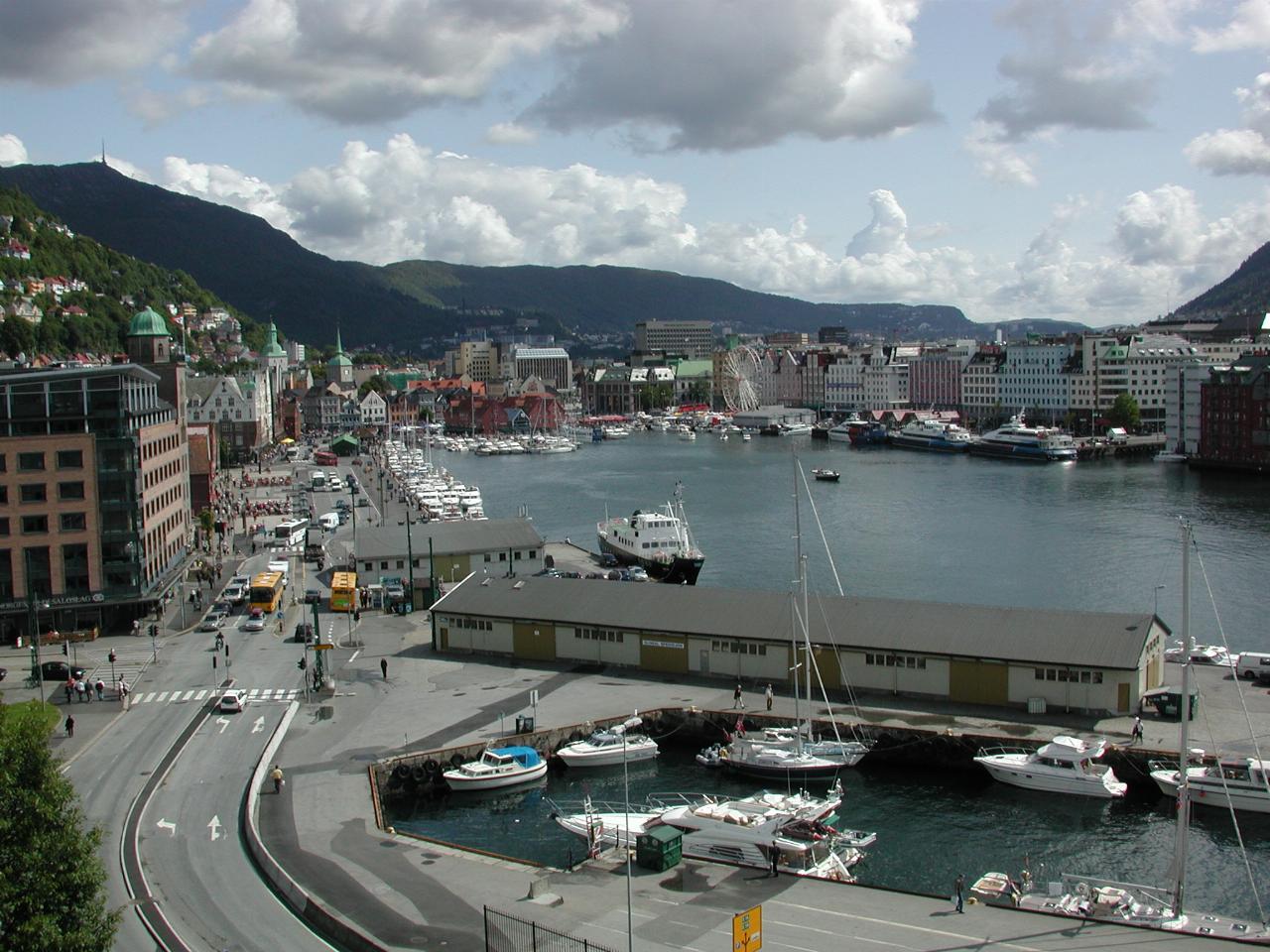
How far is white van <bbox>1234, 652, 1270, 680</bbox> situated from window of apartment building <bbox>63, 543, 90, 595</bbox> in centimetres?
2547

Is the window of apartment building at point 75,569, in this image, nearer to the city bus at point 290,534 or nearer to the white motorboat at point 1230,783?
the city bus at point 290,534

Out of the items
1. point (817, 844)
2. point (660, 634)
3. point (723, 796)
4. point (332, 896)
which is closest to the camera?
point (332, 896)

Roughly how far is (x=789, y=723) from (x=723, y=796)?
8.65 ft

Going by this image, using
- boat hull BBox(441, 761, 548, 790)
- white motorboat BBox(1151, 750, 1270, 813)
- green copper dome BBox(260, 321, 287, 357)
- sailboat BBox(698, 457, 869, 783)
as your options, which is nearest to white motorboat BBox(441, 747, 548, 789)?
boat hull BBox(441, 761, 548, 790)

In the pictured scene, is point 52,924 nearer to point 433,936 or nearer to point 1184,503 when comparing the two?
point 433,936

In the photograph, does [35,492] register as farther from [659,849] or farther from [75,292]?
[75,292]

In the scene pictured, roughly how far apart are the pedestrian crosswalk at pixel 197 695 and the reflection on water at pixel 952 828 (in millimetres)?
5286

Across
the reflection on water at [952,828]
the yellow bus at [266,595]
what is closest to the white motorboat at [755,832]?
the reflection on water at [952,828]

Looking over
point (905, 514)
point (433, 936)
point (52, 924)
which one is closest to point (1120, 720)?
point (433, 936)

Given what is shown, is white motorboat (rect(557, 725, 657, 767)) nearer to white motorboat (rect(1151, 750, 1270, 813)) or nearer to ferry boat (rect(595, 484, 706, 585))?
white motorboat (rect(1151, 750, 1270, 813))

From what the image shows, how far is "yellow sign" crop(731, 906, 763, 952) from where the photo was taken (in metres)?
11.9

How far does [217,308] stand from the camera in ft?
537

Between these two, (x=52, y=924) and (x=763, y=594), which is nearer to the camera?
(x=52, y=924)

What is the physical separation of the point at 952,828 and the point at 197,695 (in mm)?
14094
